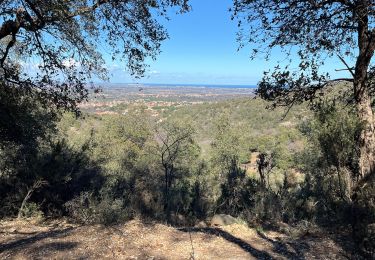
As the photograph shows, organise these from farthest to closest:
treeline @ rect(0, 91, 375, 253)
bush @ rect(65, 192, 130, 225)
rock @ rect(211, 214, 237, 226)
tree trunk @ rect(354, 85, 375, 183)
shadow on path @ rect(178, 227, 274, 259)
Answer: rock @ rect(211, 214, 237, 226)
bush @ rect(65, 192, 130, 225)
treeline @ rect(0, 91, 375, 253)
tree trunk @ rect(354, 85, 375, 183)
shadow on path @ rect(178, 227, 274, 259)

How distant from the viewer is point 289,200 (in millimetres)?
14773

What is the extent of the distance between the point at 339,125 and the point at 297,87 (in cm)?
122

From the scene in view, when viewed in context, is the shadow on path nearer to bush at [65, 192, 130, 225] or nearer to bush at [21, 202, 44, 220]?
bush at [65, 192, 130, 225]

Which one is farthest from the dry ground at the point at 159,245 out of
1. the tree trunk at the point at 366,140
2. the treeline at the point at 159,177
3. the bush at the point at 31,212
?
the bush at the point at 31,212

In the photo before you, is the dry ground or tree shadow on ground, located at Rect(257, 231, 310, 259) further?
tree shadow on ground, located at Rect(257, 231, 310, 259)

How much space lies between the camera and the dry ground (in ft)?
19.5

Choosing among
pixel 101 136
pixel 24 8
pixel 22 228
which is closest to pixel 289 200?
pixel 22 228

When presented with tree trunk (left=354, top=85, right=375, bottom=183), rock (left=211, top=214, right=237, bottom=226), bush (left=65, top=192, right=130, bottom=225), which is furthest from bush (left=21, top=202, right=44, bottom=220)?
tree trunk (left=354, top=85, right=375, bottom=183)

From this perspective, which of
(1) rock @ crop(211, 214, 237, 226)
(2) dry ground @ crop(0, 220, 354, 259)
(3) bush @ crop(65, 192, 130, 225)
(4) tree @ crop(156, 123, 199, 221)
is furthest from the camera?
(4) tree @ crop(156, 123, 199, 221)

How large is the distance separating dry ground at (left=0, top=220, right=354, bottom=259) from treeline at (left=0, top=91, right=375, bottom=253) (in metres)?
1.01

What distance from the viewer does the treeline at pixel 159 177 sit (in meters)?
6.48

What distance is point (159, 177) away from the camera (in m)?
21.2

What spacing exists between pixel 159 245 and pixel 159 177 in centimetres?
1481

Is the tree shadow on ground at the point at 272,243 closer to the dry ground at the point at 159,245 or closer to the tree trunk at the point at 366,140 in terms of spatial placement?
the dry ground at the point at 159,245
